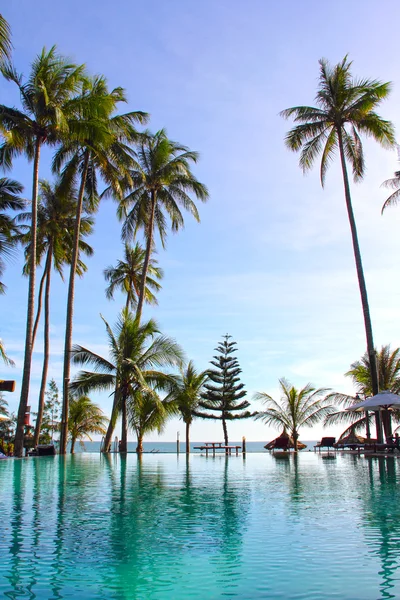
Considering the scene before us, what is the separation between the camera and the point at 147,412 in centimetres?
2225

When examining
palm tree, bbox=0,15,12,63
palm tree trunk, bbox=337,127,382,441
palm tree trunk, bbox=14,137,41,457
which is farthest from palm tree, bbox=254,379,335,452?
palm tree, bbox=0,15,12,63

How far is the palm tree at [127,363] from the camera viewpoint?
20141 millimetres

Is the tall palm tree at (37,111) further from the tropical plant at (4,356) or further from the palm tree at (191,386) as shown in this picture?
the palm tree at (191,386)

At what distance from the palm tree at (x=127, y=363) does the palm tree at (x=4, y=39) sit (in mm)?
12296

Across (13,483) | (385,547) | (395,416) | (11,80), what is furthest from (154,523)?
(395,416)

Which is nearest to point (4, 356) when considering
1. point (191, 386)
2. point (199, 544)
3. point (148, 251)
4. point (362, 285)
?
point (148, 251)

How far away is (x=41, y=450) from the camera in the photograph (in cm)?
1905

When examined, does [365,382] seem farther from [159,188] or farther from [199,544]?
[199,544]

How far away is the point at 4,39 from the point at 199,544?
26.1ft

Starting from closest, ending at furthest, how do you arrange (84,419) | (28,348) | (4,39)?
(4,39)
(28,348)
(84,419)

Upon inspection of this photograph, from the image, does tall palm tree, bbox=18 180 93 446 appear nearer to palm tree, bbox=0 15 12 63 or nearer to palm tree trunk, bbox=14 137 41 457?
palm tree trunk, bbox=14 137 41 457

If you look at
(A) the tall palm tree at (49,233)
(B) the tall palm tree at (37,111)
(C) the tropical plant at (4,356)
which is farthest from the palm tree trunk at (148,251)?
(C) the tropical plant at (4,356)

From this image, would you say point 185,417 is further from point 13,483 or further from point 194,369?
point 13,483

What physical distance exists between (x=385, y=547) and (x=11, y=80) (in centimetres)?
1846
